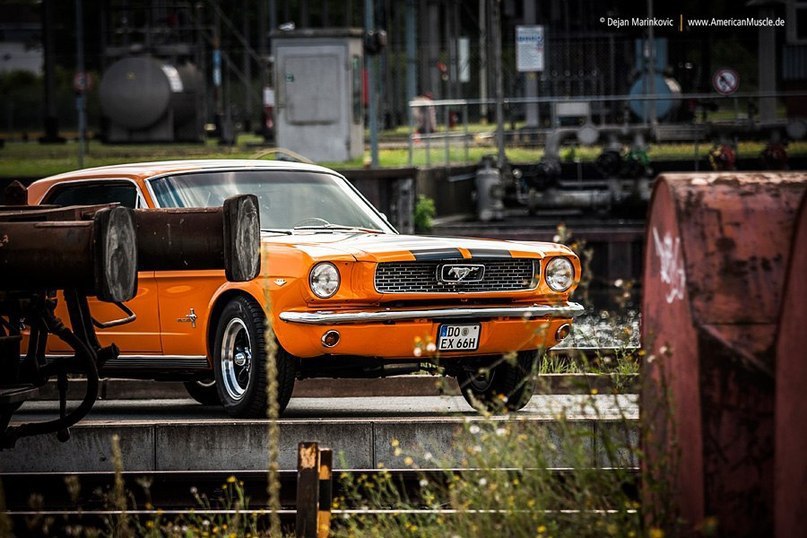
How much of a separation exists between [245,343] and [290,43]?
18.8 m

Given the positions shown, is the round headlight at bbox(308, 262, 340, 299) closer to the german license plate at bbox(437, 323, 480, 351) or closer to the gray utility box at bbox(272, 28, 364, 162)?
the german license plate at bbox(437, 323, 480, 351)

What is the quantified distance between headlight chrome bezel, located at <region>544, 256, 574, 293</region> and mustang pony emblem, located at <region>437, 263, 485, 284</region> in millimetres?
472

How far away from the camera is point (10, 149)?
41625 mm

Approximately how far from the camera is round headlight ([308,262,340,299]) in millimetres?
8812

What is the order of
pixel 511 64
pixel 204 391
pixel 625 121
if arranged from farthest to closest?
pixel 511 64 → pixel 625 121 → pixel 204 391

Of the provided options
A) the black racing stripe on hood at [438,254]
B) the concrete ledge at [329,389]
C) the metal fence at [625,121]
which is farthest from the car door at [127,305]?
the metal fence at [625,121]

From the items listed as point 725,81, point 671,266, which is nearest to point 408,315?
point 671,266

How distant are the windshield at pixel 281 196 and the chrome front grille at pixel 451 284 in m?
1.12

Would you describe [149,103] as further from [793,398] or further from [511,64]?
[793,398]

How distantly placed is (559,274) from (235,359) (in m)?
1.91

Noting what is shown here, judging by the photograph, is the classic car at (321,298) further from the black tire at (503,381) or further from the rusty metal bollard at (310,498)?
the rusty metal bollard at (310,498)

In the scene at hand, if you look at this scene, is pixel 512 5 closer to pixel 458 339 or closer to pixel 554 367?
pixel 554 367

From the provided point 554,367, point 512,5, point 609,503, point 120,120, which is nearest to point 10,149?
point 120,120

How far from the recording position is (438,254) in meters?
8.98
